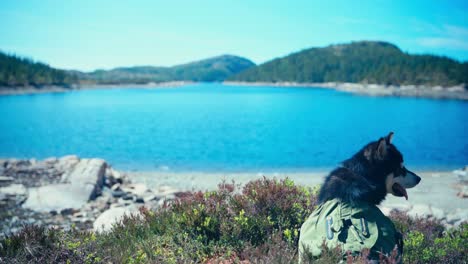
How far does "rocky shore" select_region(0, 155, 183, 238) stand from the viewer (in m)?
9.84

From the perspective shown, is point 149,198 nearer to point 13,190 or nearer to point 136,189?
point 136,189

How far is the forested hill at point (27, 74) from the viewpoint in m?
103

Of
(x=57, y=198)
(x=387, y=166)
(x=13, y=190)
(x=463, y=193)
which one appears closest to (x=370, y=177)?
(x=387, y=166)

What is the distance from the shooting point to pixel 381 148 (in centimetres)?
344

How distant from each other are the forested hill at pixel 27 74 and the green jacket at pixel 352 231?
376 feet

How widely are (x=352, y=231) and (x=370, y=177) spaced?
0.56m

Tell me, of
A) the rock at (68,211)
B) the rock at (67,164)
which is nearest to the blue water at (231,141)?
the rock at (67,164)

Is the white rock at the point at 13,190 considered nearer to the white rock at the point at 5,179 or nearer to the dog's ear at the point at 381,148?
the white rock at the point at 5,179

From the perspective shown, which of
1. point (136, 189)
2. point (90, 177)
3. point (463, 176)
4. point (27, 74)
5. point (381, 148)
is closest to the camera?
point (381, 148)

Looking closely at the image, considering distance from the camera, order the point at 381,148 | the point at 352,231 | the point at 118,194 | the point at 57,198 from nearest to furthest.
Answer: the point at 352,231
the point at 381,148
the point at 57,198
the point at 118,194

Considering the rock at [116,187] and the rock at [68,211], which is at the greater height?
the rock at [68,211]

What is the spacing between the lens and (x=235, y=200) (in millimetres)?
5039

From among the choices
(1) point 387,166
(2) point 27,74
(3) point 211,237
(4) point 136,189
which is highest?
(2) point 27,74

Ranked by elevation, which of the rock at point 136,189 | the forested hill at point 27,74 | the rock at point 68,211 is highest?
the forested hill at point 27,74
